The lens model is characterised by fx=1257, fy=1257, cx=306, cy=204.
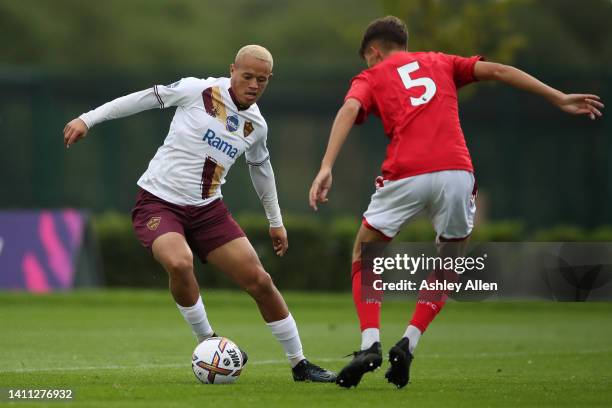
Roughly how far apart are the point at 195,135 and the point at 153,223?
2.34 feet

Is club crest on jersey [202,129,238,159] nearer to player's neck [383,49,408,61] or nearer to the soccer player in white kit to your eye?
the soccer player in white kit

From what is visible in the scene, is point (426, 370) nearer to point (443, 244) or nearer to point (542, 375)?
point (542, 375)

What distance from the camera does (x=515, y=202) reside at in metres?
23.7

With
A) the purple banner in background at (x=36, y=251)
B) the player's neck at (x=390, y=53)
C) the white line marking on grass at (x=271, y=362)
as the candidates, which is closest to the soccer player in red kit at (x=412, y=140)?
the player's neck at (x=390, y=53)

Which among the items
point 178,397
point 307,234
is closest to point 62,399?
point 178,397

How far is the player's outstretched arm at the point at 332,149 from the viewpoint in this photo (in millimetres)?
7707

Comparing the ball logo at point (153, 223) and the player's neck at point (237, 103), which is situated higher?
the player's neck at point (237, 103)

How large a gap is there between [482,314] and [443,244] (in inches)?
425

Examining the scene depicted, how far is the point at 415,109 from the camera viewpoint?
825cm

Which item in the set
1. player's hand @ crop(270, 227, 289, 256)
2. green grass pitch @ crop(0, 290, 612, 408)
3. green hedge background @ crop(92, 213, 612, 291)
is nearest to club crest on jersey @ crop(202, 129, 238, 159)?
player's hand @ crop(270, 227, 289, 256)

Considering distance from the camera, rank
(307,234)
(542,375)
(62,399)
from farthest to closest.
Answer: (307,234)
(542,375)
(62,399)

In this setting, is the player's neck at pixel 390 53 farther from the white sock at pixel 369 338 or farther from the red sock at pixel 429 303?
the white sock at pixel 369 338

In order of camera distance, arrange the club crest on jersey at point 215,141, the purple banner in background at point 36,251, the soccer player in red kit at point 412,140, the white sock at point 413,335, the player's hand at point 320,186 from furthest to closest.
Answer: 1. the purple banner in background at point 36,251
2. the club crest on jersey at point 215,141
3. the white sock at point 413,335
4. the soccer player in red kit at point 412,140
5. the player's hand at point 320,186

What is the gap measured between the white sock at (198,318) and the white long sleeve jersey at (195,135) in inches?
29.6
